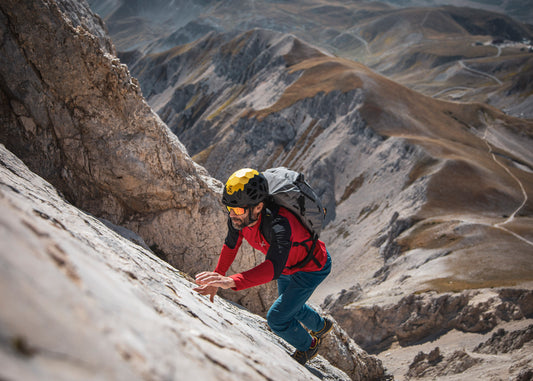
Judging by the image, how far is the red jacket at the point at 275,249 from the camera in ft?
20.0

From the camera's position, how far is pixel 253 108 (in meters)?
104

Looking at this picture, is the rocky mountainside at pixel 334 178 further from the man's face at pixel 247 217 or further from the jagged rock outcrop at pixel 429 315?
the man's face at pixel 247 217

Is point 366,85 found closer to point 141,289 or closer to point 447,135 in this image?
point 447,135

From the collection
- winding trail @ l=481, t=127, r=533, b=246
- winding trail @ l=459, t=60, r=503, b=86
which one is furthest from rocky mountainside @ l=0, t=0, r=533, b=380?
winding trail @ l=459, t=60, r=503, b=86

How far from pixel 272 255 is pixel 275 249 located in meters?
0.12

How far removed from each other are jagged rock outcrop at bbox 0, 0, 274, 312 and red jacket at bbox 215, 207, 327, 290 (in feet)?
14.8

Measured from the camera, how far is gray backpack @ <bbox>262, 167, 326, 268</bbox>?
678 centimetres

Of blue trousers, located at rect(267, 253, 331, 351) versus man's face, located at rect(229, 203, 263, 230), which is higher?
man's face, located at rect(229, 203, 263, 230)

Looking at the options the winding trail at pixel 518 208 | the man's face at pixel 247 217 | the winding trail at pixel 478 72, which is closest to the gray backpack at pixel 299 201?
the man's face at pixel 247 217

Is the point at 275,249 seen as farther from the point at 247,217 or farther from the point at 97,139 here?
the point at 97,139

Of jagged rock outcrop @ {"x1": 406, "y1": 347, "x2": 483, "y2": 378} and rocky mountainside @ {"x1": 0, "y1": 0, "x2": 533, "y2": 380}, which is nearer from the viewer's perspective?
rocky mountainside @ {"x1": 0, "y1": 0, "x2": 533, "y2": 380}

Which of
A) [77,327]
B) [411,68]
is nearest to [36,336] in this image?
[77,327]

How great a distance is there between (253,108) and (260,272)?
101m

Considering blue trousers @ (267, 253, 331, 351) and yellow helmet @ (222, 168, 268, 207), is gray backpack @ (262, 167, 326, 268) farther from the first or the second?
blue trousers @ (267, 253, 331, 351)
